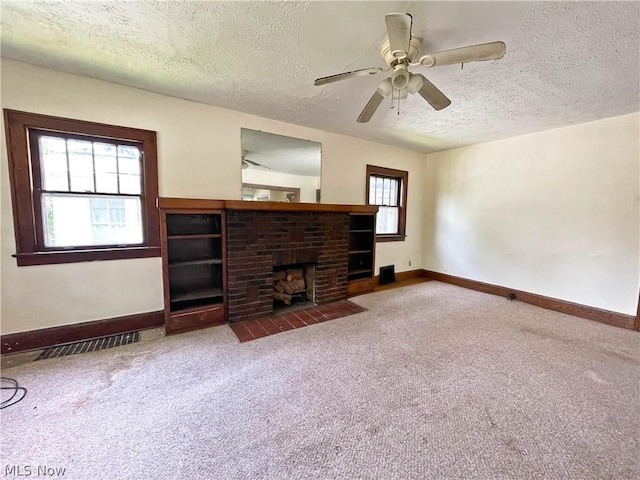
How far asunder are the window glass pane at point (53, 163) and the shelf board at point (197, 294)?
149 centimetres

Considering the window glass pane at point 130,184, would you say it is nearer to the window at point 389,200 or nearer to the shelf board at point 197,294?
the shelf board at point 197,294

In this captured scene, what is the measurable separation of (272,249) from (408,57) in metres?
2.38

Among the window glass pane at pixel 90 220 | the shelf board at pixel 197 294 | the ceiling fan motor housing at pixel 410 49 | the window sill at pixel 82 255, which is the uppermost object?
the ceiling fan motor housing at pixel 410 49

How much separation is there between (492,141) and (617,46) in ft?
8.20

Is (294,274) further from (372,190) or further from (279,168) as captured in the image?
(372,190)

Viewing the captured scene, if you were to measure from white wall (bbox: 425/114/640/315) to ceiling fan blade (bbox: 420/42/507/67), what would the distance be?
2.94m

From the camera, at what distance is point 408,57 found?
5.49ft

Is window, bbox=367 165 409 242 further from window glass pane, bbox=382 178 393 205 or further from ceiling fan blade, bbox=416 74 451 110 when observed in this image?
ceiling fan blade, bbox=416 74 451 110

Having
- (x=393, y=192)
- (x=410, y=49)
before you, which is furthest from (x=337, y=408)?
(x=393, y=192)

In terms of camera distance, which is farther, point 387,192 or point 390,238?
point 387,192

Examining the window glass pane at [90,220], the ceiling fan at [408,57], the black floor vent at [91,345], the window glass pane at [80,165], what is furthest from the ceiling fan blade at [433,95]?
the black floor vent at [91,345]

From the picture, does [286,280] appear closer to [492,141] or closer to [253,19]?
[253,19]

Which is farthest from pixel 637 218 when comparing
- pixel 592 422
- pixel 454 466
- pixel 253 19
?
pixel 253 19

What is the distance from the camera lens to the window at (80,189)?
2.24 meters
